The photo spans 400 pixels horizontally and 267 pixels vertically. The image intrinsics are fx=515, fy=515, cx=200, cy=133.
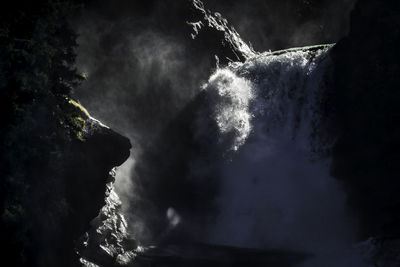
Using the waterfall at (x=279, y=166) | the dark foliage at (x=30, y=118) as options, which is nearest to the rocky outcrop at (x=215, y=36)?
the waterfall at (x=279, y=166)

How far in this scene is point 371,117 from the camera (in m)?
20.8

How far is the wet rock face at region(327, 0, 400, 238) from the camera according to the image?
66.2 feet

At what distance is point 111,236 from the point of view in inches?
878

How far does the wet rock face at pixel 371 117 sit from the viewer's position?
20172mm

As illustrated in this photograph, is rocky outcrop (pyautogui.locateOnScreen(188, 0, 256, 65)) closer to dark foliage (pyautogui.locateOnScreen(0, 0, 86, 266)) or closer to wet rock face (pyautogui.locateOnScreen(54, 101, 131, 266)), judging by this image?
wet rock face (pyautogui.locateOnScreen(54, 101, 131, 266))

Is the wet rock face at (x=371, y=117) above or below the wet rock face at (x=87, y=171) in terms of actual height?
above

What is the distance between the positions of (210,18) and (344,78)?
11332 mm

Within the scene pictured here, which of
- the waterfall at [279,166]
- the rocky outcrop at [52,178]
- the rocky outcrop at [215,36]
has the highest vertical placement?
the rocky outcrop at [215,36]

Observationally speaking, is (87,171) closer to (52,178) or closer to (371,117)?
(52,178)

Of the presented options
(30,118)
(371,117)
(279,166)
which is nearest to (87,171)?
(30,118)

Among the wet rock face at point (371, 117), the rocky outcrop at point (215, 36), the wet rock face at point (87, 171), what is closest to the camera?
the wet rock face at point (87, 171)

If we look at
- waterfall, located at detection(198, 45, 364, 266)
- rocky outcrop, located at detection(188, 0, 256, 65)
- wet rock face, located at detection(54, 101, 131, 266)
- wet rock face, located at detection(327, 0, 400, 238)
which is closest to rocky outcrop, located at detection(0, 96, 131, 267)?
wet rock face, located at detection(54, 101, 131, 266)

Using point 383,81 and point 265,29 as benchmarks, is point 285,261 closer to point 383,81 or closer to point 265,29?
A: point 383,81

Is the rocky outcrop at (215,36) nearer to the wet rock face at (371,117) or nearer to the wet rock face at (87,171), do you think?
the wet rock face at (371,117)
